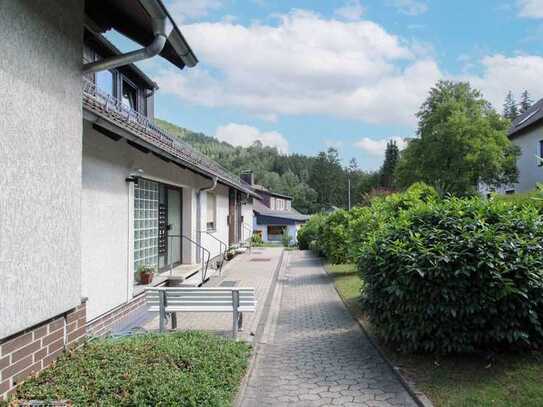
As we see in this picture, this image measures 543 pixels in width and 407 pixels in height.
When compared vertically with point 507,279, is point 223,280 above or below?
below

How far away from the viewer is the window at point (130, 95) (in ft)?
38.0

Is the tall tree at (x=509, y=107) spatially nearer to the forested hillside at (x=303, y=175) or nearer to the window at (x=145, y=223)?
the forested hillside at (x=303, y=175)

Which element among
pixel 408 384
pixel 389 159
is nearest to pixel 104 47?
pixel 408 384

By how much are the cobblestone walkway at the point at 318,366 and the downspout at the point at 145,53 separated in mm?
3410

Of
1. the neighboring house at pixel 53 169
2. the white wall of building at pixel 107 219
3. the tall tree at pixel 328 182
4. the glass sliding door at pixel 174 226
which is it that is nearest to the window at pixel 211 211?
the glass sliding door at pixel 174 226

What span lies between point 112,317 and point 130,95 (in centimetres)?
750

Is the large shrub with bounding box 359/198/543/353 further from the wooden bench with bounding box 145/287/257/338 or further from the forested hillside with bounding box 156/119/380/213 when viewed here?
the forested hillside with bounding box 156/119/380/213

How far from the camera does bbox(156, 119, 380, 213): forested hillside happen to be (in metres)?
88.2

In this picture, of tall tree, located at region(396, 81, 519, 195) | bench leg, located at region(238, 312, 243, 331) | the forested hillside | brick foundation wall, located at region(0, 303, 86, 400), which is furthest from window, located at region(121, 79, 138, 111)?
the forested hillside

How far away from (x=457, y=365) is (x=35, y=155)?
4.73m

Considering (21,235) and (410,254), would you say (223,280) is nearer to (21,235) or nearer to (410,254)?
(410,254)

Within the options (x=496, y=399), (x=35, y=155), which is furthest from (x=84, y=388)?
(x=496, y=399)

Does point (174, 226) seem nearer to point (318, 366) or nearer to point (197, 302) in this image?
point (197, 302)

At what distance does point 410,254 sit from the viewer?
5.12 m
